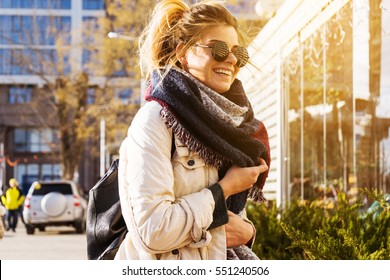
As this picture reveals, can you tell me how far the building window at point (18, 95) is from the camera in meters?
38.5

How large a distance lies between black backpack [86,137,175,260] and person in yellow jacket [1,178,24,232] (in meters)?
17.5

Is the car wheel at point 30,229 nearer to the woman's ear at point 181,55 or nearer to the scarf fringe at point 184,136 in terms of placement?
the woman's ear at point 181,55

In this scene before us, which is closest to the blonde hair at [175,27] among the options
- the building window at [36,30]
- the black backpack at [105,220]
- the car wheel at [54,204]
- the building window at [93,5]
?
the black backpack at [105,220]

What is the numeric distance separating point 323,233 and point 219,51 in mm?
1809

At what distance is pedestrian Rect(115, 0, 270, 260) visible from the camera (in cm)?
224

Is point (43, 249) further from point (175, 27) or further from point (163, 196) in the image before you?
point (163, 196)

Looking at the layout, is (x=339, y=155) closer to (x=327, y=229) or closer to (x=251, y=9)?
(x=251, y=9)

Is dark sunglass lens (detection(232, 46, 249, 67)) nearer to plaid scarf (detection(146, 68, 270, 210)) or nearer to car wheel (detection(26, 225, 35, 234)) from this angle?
plaid scarf (detection(146, 68, 270, 210))

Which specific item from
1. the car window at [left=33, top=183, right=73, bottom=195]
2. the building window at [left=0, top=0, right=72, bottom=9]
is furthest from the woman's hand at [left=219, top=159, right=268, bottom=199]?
the building window at [left=0, top=0, right=72, bottom=9]

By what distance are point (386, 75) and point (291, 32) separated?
81.6 inches

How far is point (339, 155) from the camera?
29.5ft

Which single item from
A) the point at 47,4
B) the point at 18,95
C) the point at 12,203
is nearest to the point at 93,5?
the point at 47,4

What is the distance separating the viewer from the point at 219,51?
2395 mm
